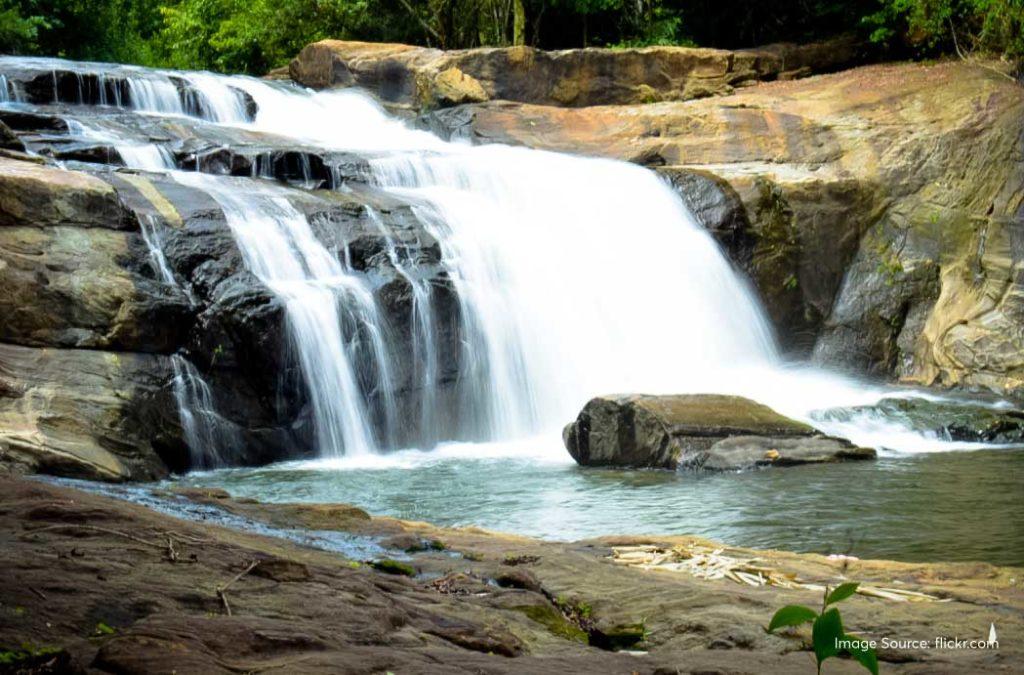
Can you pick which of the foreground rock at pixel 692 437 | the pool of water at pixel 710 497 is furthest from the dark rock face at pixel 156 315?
the foreground rock at pixel 692 437

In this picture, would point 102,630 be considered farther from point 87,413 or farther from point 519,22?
point 519,22

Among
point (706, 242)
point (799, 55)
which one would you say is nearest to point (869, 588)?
point (706, 242)

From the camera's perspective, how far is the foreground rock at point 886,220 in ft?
54.0

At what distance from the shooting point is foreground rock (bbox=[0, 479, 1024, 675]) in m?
3.21

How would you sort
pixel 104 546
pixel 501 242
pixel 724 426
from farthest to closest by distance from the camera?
pixel 501 242 → pixel 724 426 → pixel 104 546

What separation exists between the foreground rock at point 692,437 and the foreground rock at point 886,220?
542cm

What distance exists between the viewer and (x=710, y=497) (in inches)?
381

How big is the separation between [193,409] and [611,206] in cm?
765

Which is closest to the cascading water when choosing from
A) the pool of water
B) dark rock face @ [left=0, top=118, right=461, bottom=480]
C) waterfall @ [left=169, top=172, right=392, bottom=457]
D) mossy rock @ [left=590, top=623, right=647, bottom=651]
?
waterfall @ [left=169, top=172, right=392, bottom=457]

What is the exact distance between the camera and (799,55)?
2334 centimetres

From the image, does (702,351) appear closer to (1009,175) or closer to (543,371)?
(543,371)

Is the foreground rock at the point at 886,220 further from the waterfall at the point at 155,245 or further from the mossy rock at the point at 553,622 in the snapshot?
the mossy rock at the point at 553,622

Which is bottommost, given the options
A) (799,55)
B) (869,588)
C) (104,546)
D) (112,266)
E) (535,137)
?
(869,588)

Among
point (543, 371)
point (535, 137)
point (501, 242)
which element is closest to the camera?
point (543, 371)
